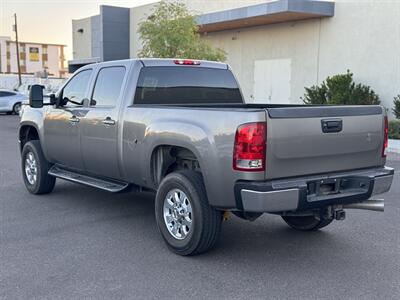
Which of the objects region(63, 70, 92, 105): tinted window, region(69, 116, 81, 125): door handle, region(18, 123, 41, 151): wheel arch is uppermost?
region(63, 70, 92, 105): tinted window

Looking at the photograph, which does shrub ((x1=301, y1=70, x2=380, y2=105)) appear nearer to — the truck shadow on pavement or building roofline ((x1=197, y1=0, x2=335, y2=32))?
building roofline ((x1=197, y1=0, x2=335, y2=32))

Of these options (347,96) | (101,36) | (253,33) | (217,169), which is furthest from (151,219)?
(101,36)

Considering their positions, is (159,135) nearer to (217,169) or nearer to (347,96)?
(217,169)

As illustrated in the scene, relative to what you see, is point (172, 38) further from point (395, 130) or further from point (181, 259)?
point (181, 259)

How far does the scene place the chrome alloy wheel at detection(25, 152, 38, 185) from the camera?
310 inches

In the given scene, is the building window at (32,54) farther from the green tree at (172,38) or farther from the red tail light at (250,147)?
the red tail light at (250,147)

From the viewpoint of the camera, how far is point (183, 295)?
163 inches

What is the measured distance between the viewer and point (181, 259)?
16.4 feet

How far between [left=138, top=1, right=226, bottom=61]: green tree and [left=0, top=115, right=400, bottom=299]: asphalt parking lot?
12245 millimetres

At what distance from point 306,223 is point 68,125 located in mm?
3470

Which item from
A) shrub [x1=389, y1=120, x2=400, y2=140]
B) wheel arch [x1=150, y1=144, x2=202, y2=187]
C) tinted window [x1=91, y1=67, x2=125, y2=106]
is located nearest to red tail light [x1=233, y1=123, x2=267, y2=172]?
→ wheel arch [x1=150, y1=144, x2=202, y2=187]

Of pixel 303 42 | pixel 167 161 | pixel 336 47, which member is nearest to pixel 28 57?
pixel 303 42

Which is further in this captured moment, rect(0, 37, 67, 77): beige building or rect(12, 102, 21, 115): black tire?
rect(0, 37, 67, 77): beige building

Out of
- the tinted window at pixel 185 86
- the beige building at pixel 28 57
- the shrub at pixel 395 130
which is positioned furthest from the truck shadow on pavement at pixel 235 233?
the beige building at pixel 28 57
